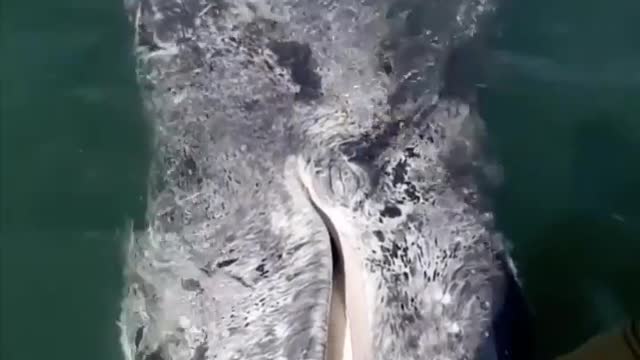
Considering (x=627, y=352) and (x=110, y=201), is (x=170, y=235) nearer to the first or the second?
(x=110, y=201)

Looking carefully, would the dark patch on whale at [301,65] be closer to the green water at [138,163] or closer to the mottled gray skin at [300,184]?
the mottled gray skin at [300,184]

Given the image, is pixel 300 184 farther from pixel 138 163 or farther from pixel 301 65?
pixel 138 163

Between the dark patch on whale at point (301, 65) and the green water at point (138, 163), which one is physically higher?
the dark patch on whale at point (301, 65)

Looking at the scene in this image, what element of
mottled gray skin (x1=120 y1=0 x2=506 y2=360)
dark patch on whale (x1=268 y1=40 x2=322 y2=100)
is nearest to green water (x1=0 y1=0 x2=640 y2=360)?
mottled gray skin (x1=120 y1=0 x2=506 y2=360)

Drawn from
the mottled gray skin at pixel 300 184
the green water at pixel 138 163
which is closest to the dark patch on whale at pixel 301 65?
the mottled gray skin at pixel 300 184

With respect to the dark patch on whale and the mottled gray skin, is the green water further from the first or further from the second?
the dark patch on whale

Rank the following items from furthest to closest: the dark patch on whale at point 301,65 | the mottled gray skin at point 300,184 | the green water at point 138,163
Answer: the green water at point 138,163
the dark patch on whale at point 301,65
the mottled gray skin at point 300,184
